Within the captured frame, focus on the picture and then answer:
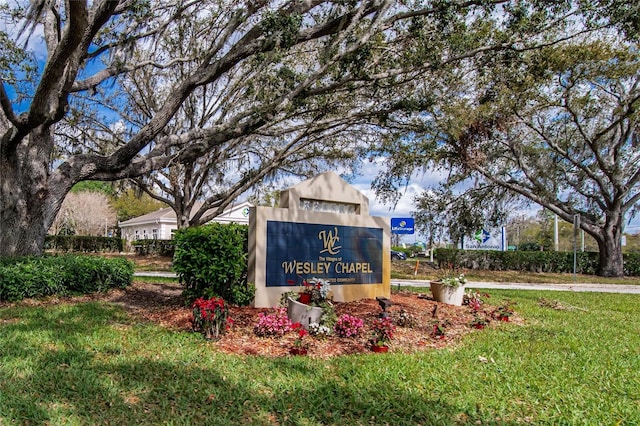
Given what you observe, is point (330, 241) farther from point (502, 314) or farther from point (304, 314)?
point (502, 314)

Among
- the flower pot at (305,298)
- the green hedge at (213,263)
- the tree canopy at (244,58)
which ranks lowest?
the flower pot at (305,298)

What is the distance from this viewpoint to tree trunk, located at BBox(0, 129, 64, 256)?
8445 millimetres

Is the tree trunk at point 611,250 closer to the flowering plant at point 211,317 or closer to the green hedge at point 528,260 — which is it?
the green hedge at point 528,260

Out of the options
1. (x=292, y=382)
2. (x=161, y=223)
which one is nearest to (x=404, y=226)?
(x=292, y=382)

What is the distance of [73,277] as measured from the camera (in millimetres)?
7922

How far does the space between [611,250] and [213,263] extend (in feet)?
71.2

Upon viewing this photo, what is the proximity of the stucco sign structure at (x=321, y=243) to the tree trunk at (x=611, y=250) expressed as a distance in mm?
17453

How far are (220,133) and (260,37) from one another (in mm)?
2227

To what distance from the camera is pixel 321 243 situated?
800 centimetres

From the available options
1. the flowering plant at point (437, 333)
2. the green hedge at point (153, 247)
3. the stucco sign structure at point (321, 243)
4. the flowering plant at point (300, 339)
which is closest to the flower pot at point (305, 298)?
the flowering plant at point (300, 339)

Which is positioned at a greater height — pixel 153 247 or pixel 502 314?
pixel 153 247

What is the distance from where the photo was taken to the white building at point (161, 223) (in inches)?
1523

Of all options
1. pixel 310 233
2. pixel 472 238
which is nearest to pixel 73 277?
pixel 310 233

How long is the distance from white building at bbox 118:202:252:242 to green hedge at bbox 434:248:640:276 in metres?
18.6
